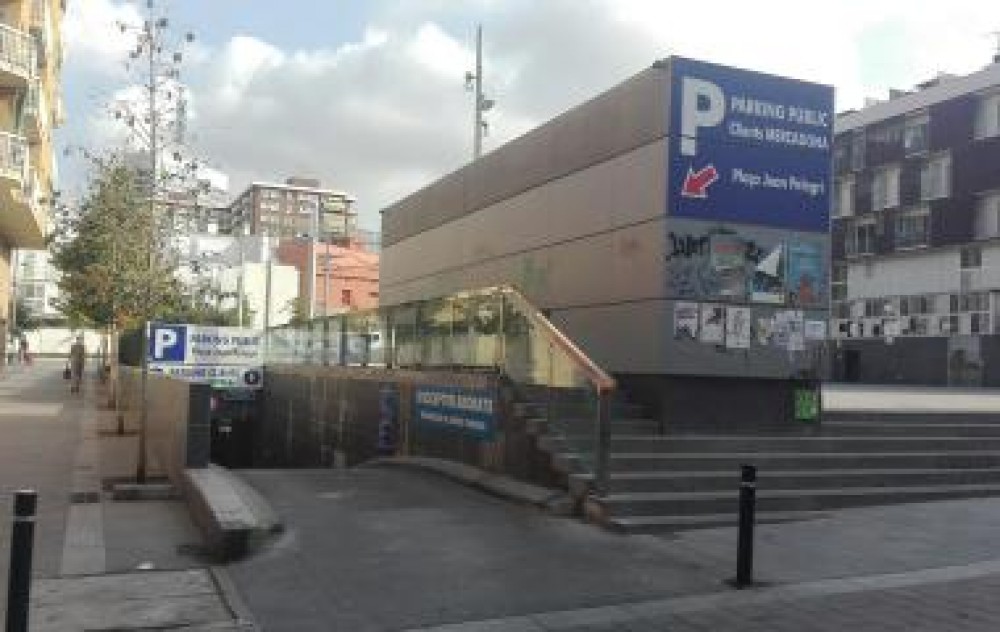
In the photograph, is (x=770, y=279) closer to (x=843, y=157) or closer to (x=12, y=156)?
(x=12, y=156)

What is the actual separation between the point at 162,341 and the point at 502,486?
11434 mm

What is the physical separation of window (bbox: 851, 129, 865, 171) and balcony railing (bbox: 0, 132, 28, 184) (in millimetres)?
41748

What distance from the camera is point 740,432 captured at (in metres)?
14.1

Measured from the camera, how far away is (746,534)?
8.84m

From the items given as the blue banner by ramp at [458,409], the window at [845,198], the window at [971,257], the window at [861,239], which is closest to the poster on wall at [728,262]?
the blue banner by ramp at [458,409]

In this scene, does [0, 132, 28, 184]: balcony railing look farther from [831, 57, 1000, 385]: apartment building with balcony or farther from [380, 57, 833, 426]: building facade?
[831, 57, 1000, 385]: apartment building with balcony

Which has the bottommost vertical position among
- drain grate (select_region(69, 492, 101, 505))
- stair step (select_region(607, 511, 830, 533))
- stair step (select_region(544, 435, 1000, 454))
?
drain grate (select_region(69, 492, 101, 505))

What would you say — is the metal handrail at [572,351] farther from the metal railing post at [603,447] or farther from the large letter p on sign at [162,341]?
the large letter p on sign at [162,341]

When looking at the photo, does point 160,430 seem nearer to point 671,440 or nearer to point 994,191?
point 671,440

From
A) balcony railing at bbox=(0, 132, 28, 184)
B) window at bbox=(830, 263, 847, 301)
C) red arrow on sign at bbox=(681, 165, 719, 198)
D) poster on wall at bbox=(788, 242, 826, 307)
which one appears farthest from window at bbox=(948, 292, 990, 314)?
red arrow on sign at bbox=(681, 165, 719, 198)

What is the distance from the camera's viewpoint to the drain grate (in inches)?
506

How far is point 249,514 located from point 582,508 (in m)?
3.11

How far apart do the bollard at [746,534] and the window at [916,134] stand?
167 feet

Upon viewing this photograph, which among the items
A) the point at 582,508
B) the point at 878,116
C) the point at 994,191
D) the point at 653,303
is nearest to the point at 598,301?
the point at 653,303
